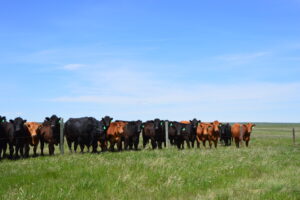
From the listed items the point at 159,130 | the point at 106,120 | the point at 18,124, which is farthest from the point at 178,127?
the point at 18,124

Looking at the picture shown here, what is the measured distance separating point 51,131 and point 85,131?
1.86 m

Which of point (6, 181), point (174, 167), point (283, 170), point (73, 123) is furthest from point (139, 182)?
point (73, 123)

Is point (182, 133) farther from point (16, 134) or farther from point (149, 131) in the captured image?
point (16, 134)

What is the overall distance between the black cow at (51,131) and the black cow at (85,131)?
100 cm

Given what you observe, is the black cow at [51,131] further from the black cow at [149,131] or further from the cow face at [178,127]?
the cow face at [178,127]

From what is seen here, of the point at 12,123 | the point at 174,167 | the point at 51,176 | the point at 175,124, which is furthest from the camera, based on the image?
the point at 175,124

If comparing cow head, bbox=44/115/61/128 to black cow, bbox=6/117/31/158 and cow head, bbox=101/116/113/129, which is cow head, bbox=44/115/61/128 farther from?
cow head, bbox=101/116/113/129

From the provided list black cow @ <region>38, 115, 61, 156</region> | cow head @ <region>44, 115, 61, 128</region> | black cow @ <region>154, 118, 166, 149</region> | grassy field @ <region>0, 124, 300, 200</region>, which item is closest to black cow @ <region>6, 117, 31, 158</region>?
black cow @ <region>38, 115, 61, 156</region>

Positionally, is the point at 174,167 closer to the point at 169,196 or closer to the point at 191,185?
the point at 191,185

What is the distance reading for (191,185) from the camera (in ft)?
28.6

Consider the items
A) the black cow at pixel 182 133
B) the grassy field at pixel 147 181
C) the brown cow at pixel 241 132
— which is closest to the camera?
the grassy field at pixel 147 181

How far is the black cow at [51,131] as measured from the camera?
1859 cm

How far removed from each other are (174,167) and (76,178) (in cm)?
302

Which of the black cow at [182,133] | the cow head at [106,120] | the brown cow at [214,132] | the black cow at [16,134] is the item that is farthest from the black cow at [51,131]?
the brown cow at [214,132]
